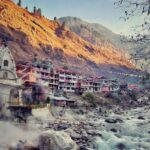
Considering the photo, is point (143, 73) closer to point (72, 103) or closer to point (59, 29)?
point (72, 103)

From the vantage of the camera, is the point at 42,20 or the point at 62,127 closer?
the point at 62,127

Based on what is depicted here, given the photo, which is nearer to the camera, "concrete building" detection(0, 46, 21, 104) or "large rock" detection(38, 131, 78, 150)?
"large rock" detection(38, 131, 78, 150)

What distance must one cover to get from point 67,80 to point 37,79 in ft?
45.1

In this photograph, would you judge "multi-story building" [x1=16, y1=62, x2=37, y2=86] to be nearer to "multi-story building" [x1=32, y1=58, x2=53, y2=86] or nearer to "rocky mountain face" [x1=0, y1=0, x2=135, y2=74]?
"multi-story building" [x1=32, y1=58, x2=53, y2=86]

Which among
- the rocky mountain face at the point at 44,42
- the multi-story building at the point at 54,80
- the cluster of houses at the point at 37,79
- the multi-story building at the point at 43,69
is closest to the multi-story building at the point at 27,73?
the cluster of houses at the point at 37,79

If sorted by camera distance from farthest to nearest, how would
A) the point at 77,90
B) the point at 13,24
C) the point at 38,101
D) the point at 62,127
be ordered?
the point at 13,24
the point at 77,90
the point at 38,101
the point at 62,127

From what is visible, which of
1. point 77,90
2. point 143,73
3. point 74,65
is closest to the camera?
point 143,73

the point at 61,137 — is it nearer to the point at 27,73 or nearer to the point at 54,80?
the point at 27,73

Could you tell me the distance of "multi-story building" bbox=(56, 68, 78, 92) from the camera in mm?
91312

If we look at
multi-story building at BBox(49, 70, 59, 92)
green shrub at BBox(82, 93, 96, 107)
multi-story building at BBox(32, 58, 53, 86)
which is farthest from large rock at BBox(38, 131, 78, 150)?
multi-story building at BBox(49, 70, 59, 92)

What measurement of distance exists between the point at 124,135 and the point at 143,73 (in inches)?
1521

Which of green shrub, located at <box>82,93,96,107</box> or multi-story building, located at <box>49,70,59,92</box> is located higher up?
multi-story building, located at <box>49,70,59,92</box>

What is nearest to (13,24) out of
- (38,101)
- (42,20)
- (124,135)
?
(42,20)

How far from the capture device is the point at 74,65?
151750 mm
